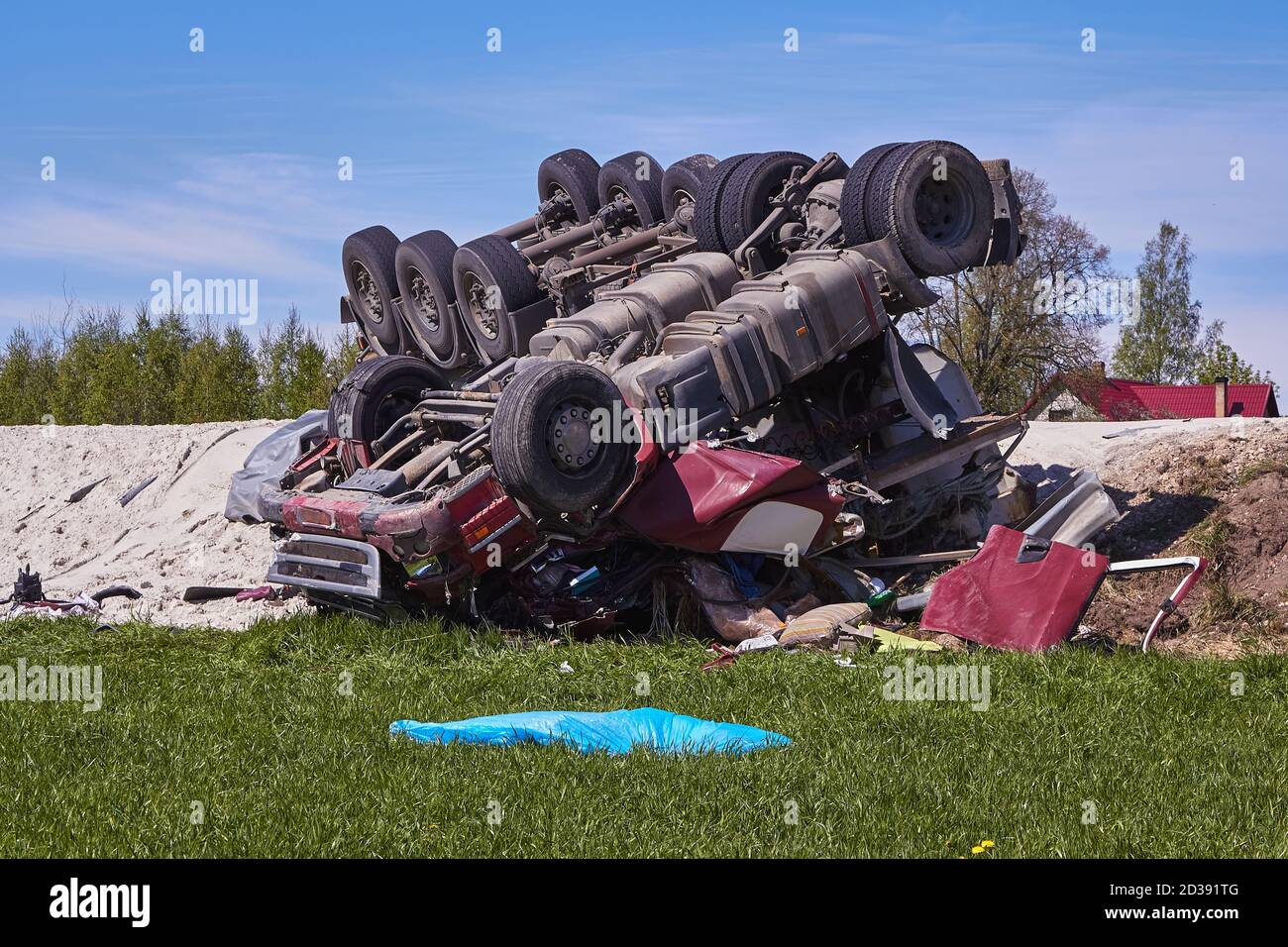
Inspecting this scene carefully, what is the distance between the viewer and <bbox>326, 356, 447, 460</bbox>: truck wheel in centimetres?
1111

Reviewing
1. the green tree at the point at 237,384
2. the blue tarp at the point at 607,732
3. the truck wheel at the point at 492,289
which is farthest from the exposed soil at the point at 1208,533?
the green tree at the point at 237,384

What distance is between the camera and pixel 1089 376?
91.0ft

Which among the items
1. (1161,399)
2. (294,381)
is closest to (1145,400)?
(1161,399)

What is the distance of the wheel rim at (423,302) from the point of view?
13.2 metres

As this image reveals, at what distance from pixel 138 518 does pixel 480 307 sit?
18.7 ft

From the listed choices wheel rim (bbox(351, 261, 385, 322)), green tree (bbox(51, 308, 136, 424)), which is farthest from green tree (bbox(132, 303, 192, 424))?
wheel rim (bbox(351, 261, 385, 322))

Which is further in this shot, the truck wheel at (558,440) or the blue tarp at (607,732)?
the truck wheel at (558,440)

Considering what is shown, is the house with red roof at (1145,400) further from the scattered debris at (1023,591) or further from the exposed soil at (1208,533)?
the scattered debris at (1023,591)

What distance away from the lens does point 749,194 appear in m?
11.5

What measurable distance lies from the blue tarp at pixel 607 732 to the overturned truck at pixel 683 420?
7.77 ft

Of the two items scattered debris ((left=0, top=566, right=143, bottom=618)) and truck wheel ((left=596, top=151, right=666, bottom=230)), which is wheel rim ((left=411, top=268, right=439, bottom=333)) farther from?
scattered debris ((left=0, top=566, right=143, bottom=618))

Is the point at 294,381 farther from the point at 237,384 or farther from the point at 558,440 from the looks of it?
the point at 558,440
